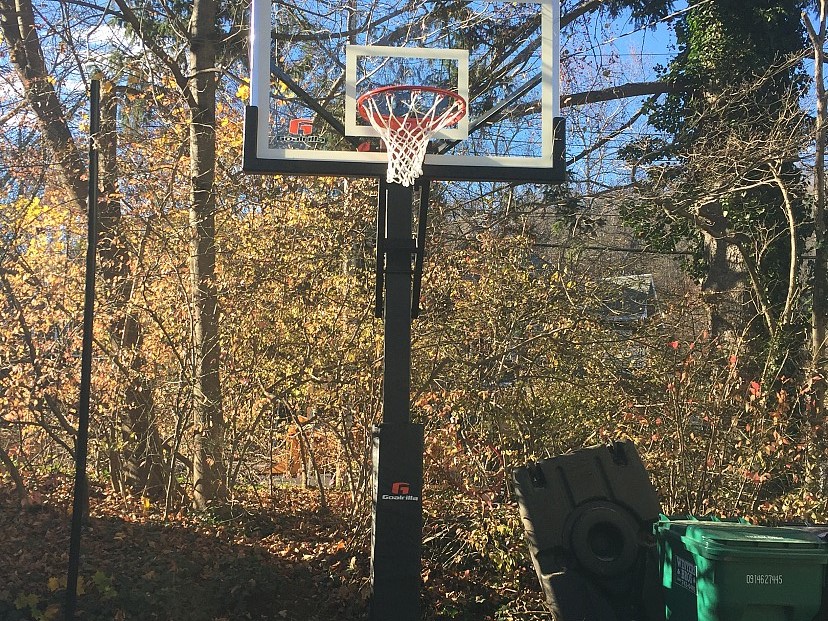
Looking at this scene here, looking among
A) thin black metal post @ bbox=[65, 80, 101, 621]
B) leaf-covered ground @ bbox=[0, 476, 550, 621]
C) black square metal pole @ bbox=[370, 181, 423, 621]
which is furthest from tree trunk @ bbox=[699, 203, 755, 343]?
thin black metal post @ bbox=[65, 80, 101, 621]

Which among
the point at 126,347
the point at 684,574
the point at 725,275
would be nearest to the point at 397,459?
the point at 684,574

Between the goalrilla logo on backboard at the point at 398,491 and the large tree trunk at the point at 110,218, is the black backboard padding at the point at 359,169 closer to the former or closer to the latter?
the goalrilla logo on backboard at the point at 398,491

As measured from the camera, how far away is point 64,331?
7473 millimetres

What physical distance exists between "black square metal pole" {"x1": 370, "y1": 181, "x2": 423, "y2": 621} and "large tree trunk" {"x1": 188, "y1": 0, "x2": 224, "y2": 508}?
→ 250cm

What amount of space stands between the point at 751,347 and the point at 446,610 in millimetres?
5144

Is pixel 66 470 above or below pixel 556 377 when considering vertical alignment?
below

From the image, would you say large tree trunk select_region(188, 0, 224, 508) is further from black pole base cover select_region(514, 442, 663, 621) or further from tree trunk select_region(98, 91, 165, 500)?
black pole base cover select_region(514, 442, 663, 621)

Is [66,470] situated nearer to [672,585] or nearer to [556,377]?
[556,377]

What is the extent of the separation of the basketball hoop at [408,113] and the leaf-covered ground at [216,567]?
11.5ft

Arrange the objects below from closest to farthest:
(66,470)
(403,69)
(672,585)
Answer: (672,585), (403,69), (66,470)

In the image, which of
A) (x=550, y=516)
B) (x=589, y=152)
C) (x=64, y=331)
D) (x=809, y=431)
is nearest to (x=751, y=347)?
(x=809, y=431)

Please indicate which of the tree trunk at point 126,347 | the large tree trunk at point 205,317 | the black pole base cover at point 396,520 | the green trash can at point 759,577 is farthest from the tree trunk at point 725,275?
the tree trunk at point 126,347

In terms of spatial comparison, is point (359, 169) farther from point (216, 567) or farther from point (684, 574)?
point (216, 567)

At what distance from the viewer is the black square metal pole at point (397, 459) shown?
215 inches
